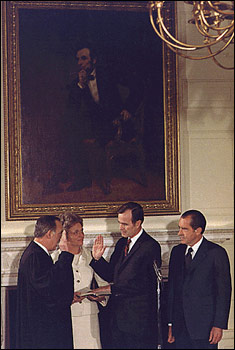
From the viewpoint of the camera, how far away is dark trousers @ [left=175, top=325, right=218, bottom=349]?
6387 mm

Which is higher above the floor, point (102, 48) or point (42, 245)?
point (102, 48)

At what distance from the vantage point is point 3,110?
7758mm

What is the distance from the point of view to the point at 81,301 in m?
6.64

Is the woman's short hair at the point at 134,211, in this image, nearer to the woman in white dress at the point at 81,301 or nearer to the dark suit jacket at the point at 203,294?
the woman in white dress at the point at 81,301

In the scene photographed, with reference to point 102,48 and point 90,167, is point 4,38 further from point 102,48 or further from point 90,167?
point 90,167

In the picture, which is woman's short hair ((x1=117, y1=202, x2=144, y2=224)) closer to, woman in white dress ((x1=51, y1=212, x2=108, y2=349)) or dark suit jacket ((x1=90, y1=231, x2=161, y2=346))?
dark suit jacket ((x1=90, y1=231, x2=161, y2=346))

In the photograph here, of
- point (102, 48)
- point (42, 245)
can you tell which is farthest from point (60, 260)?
point (102, 48)

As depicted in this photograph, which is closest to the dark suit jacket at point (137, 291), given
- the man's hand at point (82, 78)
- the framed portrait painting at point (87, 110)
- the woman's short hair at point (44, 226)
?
the woman's short hair at point (44, 226)

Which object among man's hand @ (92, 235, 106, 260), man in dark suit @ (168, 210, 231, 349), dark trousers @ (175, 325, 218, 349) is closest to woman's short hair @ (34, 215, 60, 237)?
man's hand @ (92, 235, 106, 260)

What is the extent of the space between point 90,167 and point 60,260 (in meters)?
1.99

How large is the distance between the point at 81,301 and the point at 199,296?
3.97 ft

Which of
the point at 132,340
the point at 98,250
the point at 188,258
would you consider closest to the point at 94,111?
the point at 98,250

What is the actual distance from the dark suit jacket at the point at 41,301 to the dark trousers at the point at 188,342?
1.11m

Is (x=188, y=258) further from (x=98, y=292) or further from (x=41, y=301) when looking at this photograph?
(x=41, y=301)
